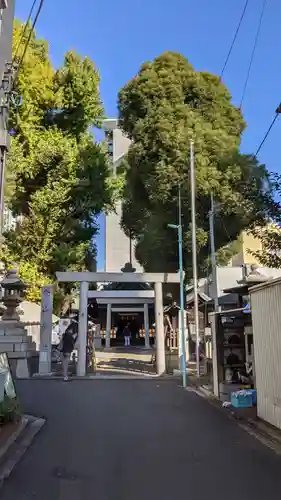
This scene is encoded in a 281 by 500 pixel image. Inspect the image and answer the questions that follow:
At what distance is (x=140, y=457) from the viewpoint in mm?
5926

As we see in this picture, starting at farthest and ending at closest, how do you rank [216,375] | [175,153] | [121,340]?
1. [121,340]
2. [175,153]
3. [216,375]

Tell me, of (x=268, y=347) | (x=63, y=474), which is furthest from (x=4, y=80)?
(x=63, y=474)

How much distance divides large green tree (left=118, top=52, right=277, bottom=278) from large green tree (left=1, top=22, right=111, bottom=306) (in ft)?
6.82

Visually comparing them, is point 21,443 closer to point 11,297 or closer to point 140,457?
point 140,457

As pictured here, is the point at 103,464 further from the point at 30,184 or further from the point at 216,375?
the point at 30,184

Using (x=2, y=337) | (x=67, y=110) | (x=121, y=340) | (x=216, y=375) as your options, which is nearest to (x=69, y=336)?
(x=2, y=337)

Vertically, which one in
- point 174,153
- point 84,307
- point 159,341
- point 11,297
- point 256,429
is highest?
point 174,153

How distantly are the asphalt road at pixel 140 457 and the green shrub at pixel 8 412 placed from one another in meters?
0.56

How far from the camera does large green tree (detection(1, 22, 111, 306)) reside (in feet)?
78.7

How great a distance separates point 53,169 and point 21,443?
19.3 meters

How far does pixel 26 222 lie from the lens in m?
24.3

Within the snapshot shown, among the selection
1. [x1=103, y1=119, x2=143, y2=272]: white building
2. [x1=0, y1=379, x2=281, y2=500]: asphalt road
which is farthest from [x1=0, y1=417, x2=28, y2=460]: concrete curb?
[x1=103, y1=119, x2=143, y2=272]: white building

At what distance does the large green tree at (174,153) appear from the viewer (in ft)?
75.6

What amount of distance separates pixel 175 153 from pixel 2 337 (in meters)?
12.4
